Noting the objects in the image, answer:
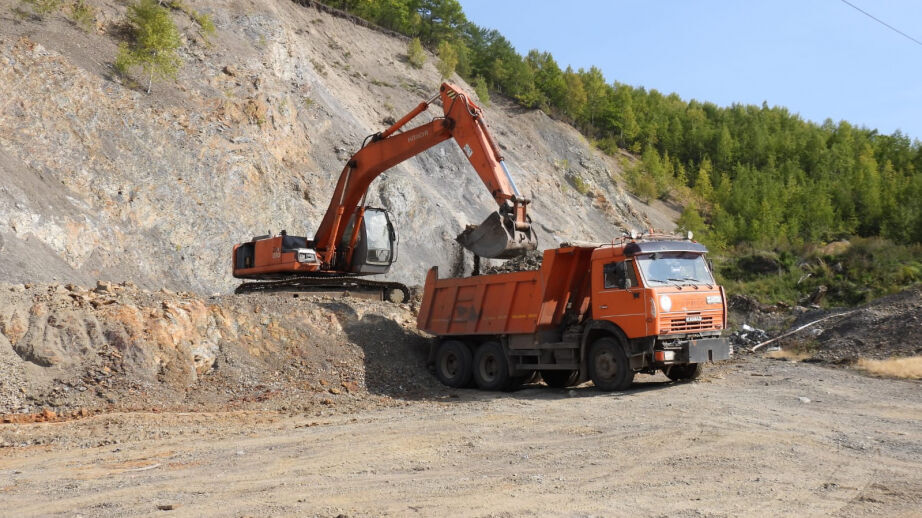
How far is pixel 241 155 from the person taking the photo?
29656 millimetres

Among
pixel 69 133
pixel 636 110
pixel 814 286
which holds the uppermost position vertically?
pixel 636 110

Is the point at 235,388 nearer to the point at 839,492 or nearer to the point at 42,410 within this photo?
the point at 42,410

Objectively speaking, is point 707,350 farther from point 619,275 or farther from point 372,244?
point 372,244

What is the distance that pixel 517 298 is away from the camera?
46.8ft

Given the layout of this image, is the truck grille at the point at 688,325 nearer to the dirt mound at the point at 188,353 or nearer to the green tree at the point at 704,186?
the dirt mound at the point at 188,353

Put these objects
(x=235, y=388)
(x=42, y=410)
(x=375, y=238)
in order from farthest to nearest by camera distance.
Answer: (x=375, y=238)
(x=235, y=388)
(x=42, y=410)

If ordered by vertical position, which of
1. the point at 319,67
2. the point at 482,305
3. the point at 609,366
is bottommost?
the point at 609,366

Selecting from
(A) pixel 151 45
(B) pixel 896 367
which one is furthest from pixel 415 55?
(B) pixel 896 367

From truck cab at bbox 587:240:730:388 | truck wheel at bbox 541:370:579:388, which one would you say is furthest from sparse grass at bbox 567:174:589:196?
truck cab at bbox 587:240:730:388

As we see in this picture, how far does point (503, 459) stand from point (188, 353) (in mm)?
6988

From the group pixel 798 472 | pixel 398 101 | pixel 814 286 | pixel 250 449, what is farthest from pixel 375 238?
pixel 398 101

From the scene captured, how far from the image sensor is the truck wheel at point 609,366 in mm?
12828

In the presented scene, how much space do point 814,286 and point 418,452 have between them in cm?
2553

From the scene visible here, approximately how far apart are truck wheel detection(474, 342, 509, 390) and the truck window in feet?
8.35
